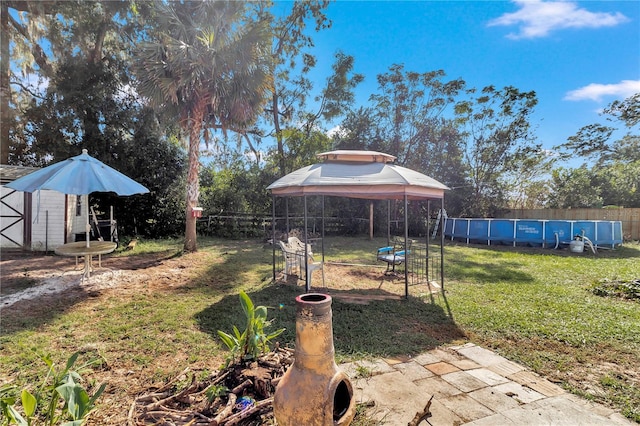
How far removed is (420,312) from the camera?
4621 millimetres

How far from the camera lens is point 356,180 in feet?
16.2

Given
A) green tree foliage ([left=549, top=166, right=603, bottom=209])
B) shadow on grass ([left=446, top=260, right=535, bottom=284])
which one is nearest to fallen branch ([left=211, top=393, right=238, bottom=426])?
shadow on grass ([left=446, top=260, right=535, bottom=284])

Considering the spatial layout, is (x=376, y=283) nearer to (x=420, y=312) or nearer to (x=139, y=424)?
(x=420, y=312)

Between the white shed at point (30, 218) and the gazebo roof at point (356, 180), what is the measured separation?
8.24 meters

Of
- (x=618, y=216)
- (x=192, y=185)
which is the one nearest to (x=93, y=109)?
(x=192, y=185)

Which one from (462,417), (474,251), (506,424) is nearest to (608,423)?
(506,424)

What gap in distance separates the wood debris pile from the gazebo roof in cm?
284

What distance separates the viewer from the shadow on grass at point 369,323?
3469 mm

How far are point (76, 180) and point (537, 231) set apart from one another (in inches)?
542

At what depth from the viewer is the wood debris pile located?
204 cm

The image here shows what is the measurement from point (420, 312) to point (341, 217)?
1069 centimetres

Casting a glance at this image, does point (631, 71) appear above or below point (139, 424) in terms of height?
above

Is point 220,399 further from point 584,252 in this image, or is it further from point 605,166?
point 605,166

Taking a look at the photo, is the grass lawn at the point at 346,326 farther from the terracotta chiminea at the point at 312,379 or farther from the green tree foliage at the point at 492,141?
the green tree foliage at the point at 492,141
